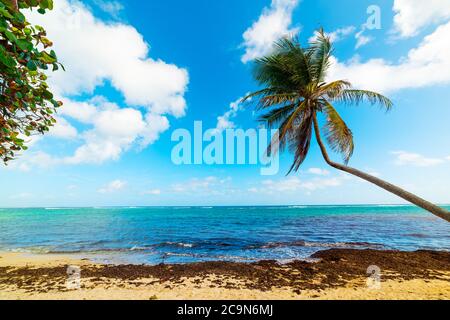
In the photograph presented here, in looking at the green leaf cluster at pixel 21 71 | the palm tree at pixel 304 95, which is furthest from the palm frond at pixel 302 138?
the green leaf cluster at pixel 21 71

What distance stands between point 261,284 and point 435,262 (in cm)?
867

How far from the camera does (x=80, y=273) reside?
8438mm

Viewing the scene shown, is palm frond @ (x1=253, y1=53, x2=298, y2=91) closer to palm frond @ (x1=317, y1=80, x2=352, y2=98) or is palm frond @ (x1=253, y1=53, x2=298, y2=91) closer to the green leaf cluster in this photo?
palm frond @ (x1=317, y1=80, x2=352, y2=98)

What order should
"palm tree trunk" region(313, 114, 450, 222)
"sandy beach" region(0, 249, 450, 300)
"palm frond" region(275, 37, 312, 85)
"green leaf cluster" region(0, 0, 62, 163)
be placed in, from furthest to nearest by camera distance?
"palm frond" region(275, 37, 312, 85) < "sandy beach" region(0, 249, 450, 300) < "palm tree trunk" region(313, 114, 450, 222) < "green leaf cluster" region(0, 0, 62, 163)

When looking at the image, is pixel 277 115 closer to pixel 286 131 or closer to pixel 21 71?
pixel 286 131

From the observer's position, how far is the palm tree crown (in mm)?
8539

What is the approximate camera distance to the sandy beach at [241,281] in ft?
20.5

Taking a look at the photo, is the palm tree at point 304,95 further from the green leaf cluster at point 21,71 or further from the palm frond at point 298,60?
the green leaf cluster at point 21,71

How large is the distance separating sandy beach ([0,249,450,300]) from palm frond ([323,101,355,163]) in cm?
456

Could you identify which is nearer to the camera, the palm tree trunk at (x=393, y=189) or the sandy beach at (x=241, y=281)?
the palm tree trunk at (x=393, y=189)

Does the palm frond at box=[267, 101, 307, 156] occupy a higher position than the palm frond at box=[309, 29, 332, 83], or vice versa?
the palm frond at box=[309, 29, 332, 83]

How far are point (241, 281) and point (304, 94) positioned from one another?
7.66 meters

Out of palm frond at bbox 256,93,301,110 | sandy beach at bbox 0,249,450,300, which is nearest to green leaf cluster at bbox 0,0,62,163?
sandy beach at bbox 0,249,450,300
